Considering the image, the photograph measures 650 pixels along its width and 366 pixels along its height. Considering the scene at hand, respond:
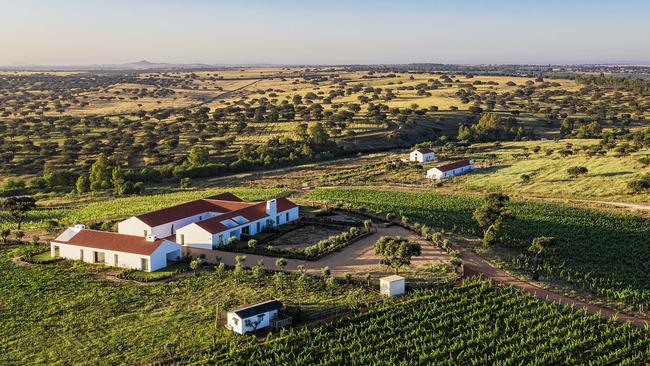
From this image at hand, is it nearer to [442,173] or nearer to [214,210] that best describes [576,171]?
[442,173]

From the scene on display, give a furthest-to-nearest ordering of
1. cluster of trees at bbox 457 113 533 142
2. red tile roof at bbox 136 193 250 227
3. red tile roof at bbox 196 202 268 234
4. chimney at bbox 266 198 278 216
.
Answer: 1. cluster of trees at bbox 457 113 533 142
2. chimney at bbox 266 198 278 216
3. red tile roof at bbox 136 193 250 227
4. red tile roof at bbox 196 202 268 234

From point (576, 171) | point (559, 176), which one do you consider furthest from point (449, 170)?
point (576, 171)

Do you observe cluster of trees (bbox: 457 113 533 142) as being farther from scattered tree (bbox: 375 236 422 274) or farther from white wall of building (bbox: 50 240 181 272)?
white wall of building (bbox: 50 240 181 272)

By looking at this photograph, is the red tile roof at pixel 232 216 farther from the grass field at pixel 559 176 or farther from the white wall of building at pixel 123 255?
the grass field at pixel 559 176

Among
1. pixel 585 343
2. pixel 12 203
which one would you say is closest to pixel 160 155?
pixel 12 203

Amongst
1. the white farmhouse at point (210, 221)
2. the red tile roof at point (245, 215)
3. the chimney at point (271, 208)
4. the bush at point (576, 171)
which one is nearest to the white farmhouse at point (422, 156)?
the bush at point (576, 171)

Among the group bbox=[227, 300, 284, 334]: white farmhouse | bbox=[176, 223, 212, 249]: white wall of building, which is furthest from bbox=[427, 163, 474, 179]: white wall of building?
bbox=[227, 300, 284, 334]: white farmhouse
